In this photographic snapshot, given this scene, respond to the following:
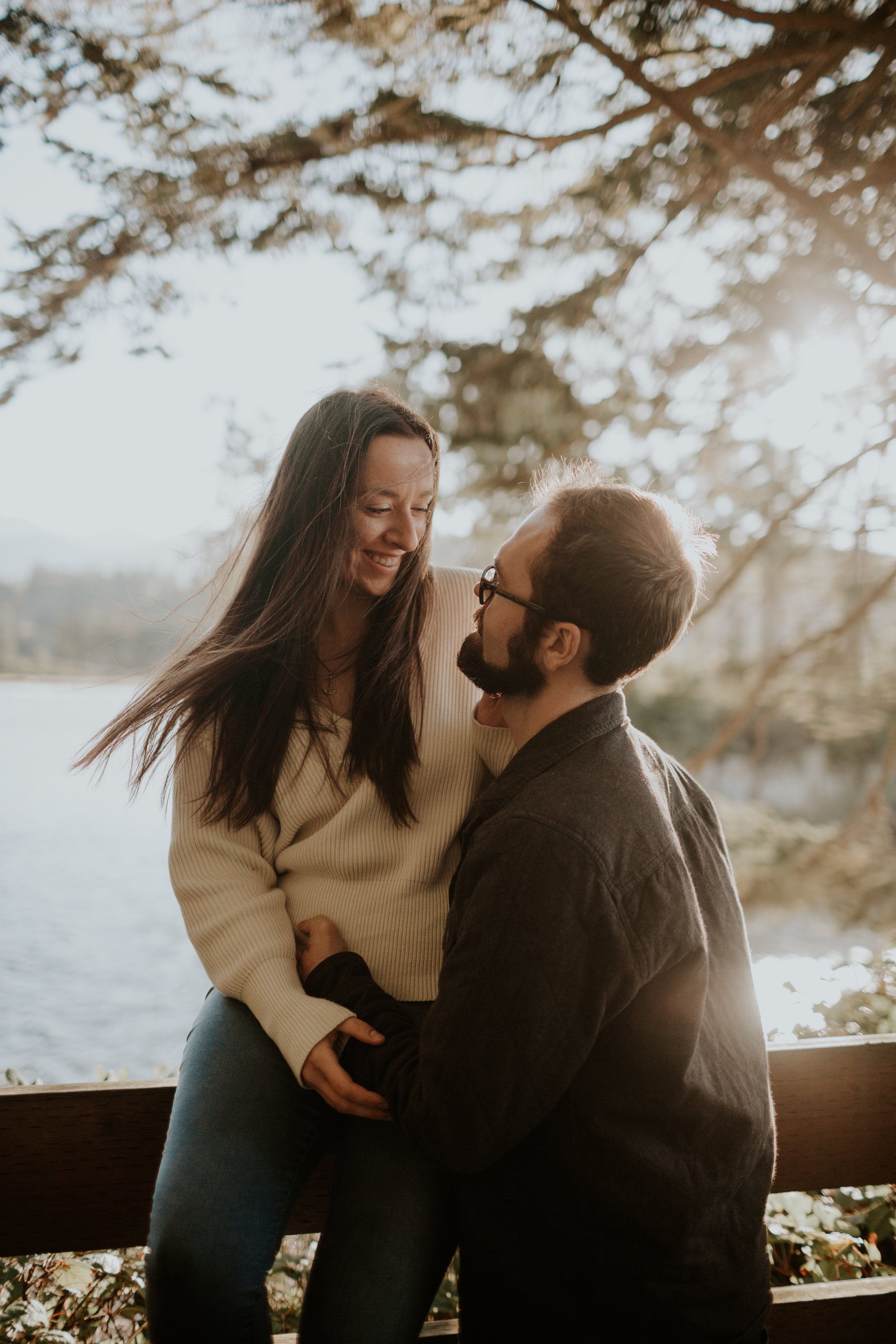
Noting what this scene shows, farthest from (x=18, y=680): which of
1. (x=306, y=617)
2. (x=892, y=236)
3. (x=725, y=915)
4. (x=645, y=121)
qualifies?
(x=892, y=236)

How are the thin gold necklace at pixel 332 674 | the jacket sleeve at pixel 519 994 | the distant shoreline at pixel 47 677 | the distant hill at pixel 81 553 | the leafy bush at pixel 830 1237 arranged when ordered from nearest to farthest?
the jacket sleeve at pixel 519 994
the thin gold necklace at pixel 332 674
the leafy bush at pixel 830 1237
the distant hill at pixel 81 553
the distant shoreline at pixel 47 677

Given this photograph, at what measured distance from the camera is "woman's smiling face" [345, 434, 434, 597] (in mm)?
1476

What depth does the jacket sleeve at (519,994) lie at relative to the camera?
2.93ft

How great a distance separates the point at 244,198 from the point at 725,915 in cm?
275

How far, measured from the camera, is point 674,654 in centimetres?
455

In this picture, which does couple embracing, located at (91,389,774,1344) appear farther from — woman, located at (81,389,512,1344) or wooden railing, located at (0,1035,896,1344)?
wooden railing, located at (0,1035,896,1344)

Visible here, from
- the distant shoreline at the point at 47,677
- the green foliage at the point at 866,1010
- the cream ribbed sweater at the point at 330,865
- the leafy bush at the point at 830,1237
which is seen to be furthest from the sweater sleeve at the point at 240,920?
the distant shoreline at the point at 47,677

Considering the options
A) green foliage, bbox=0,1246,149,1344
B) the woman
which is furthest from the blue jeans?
green foliage, bbox=0,1246,149,1344

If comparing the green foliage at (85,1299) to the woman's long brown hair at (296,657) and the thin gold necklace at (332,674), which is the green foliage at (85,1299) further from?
the thin gold necklace at (332,674)

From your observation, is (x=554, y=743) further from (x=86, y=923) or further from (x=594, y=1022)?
(x=86, y=923)

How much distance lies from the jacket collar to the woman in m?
0.29

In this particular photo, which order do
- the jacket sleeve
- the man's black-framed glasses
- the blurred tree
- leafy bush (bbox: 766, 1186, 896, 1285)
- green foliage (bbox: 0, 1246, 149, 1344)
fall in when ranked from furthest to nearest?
the blurred tree
leafy bush (bbox: 766, 1186, 896, 1285)
green foliage (bbox: 0, 1246, 149, 1344)
the man's black-framed glasses
the jacket sleeve

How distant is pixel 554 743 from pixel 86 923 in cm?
332

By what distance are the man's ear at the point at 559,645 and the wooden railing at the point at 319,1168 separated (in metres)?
0.76
